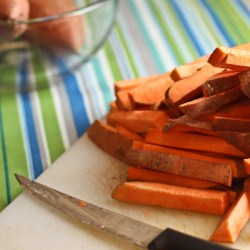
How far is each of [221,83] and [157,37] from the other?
0.91 metres

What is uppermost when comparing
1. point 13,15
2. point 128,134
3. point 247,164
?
point 13,15

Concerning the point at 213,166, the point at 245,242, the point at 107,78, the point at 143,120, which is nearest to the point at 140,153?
the point at 143,120

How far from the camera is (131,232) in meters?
1.24

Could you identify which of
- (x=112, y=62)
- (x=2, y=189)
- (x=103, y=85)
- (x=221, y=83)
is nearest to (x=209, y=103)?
(x=221, y=83)

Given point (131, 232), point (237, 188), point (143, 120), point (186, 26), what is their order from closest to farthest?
point (131, 232)
point (237, 188)
point (143, 120)
point (186, 26)

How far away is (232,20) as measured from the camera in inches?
88.0

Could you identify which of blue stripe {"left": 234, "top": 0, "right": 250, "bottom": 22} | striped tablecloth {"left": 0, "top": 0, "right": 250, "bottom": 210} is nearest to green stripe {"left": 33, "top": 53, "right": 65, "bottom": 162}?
striped tablecloth {"left": 0, "top": 0, "right": 250, "bottom": 210}

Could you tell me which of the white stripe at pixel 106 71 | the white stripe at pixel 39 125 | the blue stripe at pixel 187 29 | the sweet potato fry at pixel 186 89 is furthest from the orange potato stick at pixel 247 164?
the blue stripe at pixel 187 29

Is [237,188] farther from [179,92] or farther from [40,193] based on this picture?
[40,193]

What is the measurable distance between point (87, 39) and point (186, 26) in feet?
1.50

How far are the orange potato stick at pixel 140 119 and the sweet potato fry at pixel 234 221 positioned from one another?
0.30 metres

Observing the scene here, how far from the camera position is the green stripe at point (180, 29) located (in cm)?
210

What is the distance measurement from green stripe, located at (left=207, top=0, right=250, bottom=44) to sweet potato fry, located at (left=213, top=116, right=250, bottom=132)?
85 centimetres

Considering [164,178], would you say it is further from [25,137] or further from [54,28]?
[54,28]
